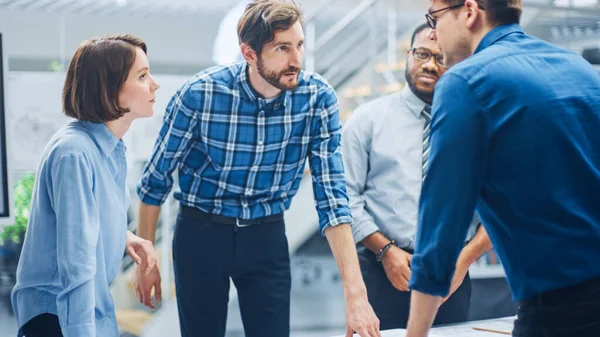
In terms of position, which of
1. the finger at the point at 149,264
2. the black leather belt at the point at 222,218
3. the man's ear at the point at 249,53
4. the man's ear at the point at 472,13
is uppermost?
the man's ear at the point at 472,13

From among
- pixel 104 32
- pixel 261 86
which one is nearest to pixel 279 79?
pixel 261 86

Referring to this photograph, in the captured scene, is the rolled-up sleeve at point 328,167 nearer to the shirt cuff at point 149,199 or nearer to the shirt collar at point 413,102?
the shirt collar at point 413,102

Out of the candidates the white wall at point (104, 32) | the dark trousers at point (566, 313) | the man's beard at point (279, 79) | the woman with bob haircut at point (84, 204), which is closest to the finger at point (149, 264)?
the woman with bob haircut at point (84, 204)

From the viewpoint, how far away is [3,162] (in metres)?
2.02

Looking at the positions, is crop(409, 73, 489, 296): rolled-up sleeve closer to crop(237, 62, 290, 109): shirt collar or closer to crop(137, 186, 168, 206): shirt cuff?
crop(237, 62, 290, 109): shirt collar

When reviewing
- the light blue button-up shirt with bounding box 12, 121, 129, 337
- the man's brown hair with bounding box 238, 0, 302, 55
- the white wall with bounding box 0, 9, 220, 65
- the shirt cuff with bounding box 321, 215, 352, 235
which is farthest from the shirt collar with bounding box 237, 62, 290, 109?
the white wall with bounding box 0, 9, 220, 65

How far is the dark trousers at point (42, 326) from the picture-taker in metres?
1.47

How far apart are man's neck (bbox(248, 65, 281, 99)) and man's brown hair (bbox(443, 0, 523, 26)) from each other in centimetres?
94

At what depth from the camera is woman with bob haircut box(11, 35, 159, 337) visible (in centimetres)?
141

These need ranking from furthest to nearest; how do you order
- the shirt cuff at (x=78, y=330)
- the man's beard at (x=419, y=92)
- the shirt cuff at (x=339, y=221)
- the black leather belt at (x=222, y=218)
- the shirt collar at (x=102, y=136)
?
the man's beard at (x=419, y=92) < the black leather belt at (x=222, y=218) < the shirt cuff at (x=339, y=221) < the shirt collar at (x=102, y=136) < the shirt cuff at (x=78, y=330)

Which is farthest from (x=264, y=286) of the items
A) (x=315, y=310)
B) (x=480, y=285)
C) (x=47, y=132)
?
(x=315, y=310)

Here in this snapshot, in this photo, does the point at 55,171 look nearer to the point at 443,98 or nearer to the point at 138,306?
the point at 443,98

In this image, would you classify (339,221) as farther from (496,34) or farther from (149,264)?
(496,34)

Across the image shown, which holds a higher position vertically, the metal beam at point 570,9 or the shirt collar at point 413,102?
the metal beam at point 570,9
